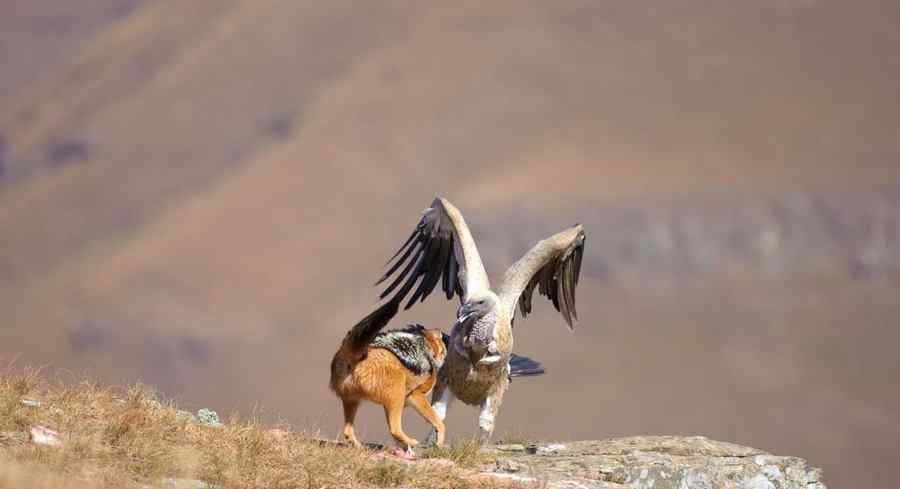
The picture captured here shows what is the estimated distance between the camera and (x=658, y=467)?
11.9 m

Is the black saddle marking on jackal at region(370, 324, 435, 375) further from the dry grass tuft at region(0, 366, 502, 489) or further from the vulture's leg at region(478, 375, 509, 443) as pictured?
the dry grass tuft at region(0, 366, 502, 489)

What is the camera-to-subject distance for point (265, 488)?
956cm

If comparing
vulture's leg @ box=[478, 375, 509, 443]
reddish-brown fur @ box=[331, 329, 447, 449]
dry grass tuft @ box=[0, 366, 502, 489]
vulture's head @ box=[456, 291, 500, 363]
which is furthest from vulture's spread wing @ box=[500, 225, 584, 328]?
dry grass tuft @ box=[0, 366, 502, 489]

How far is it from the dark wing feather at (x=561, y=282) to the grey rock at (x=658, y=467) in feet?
7.06

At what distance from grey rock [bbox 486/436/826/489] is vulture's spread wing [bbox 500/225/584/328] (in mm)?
1527

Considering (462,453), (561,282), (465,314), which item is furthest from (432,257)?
(462,453)

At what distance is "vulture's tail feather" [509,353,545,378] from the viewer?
14344mm

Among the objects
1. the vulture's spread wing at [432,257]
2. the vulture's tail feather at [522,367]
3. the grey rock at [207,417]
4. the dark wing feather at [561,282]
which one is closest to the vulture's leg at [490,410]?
the vulture's tail feather at [522,367]

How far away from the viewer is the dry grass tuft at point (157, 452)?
934 cm

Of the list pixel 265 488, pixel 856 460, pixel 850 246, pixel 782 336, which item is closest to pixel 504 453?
pixel 265 488

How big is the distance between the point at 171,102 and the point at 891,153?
67.1 m

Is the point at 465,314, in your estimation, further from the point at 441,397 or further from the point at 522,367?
the point at 522,367

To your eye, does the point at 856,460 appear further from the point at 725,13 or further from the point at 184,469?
the point at 184,469

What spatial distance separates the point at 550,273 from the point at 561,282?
0.17 metres
